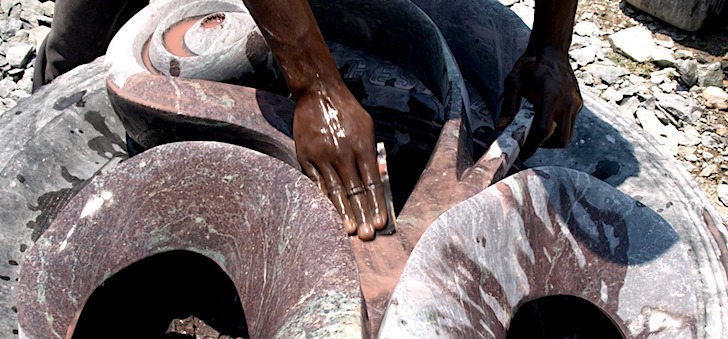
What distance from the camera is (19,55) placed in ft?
9.61

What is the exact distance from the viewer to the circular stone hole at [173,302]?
1.67m

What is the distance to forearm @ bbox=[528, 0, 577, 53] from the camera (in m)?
1.70

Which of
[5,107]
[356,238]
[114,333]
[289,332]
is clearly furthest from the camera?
[5,107]

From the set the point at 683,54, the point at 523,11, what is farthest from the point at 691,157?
the point at 523,11

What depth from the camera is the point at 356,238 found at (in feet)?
4.75

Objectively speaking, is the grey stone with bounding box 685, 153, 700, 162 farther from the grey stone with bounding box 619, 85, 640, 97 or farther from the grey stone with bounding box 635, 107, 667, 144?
the grey stone with bounding box 619, 85, 640, 97

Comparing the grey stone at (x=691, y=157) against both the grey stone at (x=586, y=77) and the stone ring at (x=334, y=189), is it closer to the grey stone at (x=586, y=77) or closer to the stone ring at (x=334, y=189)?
the grey stone at (x=586, y=77)

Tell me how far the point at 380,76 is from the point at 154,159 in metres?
0.84

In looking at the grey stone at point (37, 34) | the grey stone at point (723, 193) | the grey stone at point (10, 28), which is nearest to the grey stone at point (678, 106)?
the grey stone at point (723, 193)

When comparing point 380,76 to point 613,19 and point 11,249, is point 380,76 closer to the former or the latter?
point 11,249

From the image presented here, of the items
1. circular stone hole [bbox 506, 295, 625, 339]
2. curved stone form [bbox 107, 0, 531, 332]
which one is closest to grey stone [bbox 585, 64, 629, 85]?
curved stone form [bbox 107, 0, 531, 332]

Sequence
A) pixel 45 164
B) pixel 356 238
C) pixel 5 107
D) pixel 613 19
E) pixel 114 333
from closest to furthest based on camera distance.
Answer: pixel 356 238 < pixel 114 333 < pixel 45 164 < pixel 5 107 < pixel 613 19

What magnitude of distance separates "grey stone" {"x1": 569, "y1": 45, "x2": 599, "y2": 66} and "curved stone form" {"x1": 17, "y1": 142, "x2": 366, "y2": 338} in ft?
6.51

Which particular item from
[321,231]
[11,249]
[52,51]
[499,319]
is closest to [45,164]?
[11,249]
